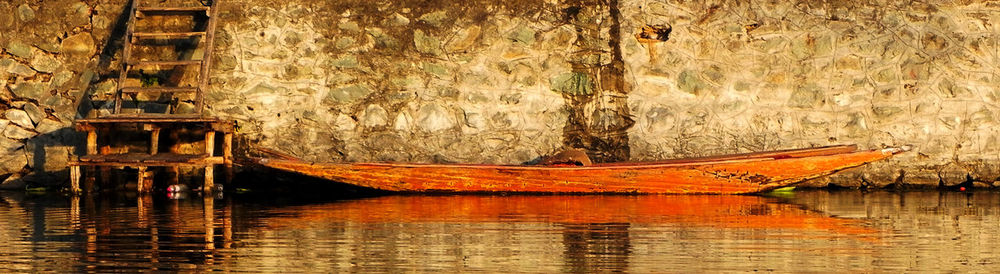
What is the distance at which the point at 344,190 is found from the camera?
64.2 ft

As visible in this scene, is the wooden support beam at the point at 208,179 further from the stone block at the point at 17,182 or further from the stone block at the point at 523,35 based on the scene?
the stone block at the point at 523,35

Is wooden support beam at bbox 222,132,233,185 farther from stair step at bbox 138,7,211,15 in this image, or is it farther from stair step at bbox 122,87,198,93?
stair step at bbox 138,7,211,15

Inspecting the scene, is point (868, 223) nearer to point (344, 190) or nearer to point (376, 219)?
point (376, 219)

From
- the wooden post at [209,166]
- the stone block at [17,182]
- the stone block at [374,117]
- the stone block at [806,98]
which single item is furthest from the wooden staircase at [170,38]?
the stone block at [806,98]

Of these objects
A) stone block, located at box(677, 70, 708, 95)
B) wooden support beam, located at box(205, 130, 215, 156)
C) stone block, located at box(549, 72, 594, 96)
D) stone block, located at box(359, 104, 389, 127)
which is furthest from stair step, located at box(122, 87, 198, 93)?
stone block, located at box(677, 70, 708, 95)

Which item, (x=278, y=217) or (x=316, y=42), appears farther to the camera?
(x=316, y=42)

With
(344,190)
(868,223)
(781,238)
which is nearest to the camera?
(781,238)

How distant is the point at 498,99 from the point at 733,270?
10.2 m

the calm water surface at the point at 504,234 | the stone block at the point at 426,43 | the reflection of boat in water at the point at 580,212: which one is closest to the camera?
the calm water surface at the point at 504,234

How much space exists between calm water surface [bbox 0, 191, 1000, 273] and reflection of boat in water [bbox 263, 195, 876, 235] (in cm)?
2

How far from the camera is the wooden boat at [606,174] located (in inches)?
730

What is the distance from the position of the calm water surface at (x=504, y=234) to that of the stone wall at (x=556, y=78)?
77.4 inches

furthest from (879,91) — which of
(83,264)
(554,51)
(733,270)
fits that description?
(83,264)

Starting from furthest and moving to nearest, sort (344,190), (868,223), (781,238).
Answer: (344,190), (868,223), (781,238)
